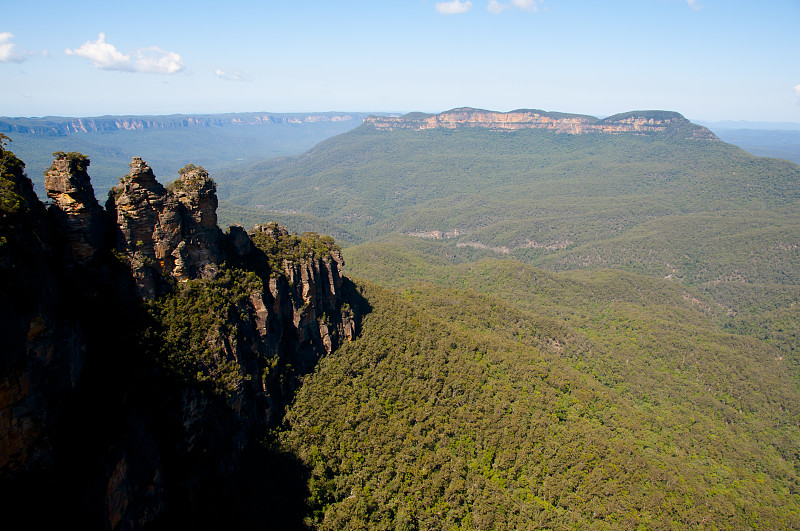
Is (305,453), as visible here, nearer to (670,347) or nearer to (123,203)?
(123,203)

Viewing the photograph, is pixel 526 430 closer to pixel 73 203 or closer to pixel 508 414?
pixel 508 414

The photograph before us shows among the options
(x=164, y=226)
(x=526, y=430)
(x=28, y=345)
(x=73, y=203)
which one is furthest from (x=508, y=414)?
(x=73, y=203)

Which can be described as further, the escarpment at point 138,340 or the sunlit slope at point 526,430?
the sunlit slope at point 526,430

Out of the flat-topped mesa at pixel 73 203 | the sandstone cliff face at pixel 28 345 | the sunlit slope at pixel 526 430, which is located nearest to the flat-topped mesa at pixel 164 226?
the flat-topped mesa at pixel 73 203

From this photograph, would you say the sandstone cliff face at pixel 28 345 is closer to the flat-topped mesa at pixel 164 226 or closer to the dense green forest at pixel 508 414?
the dense green forest at pixel 508 414

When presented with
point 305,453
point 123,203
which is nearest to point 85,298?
point 123,203
